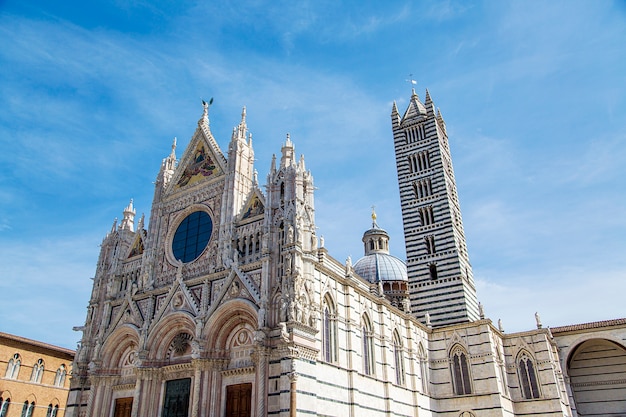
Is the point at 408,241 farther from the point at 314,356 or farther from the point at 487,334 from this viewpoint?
the point at 314,356

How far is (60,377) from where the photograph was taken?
31641 mm

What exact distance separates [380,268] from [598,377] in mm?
18238

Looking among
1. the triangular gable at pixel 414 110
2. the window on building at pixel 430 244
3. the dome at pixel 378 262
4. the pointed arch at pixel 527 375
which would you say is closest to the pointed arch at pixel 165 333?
the window on building at pixel 430 244

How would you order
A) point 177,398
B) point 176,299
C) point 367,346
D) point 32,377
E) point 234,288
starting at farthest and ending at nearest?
point 32,377 < point 367,346 < point 176,299 < point 177,398 < point 234,288

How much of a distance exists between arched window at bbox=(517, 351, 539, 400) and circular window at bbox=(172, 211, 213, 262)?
21.0 m

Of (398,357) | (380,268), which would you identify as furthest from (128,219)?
(380,268)

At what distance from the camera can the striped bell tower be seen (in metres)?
33.8

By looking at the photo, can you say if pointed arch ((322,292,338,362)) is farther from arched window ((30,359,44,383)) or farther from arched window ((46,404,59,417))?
arched window ((46,404,59,417))

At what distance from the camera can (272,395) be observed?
1872cm

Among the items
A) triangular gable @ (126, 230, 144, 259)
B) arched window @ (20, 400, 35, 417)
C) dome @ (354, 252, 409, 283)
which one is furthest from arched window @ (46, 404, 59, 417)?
dome @ (354, 252, 409, 283)

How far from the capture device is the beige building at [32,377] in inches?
1097

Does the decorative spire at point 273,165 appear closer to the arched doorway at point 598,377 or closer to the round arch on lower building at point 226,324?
the round arch on lower building at point 226,324

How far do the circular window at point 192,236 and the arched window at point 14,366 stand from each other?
39.3 ft

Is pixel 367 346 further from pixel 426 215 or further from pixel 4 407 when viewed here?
pixel 4 407
